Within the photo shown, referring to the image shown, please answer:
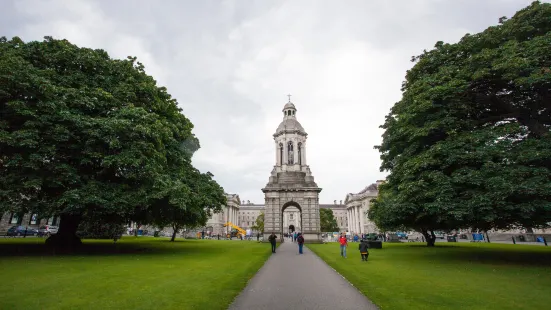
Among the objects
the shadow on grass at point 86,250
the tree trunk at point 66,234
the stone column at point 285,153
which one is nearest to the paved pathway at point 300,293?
the shadow on grass at point 86,250

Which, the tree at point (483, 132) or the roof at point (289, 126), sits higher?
the roof at point (289, 126)

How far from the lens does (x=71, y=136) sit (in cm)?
1845

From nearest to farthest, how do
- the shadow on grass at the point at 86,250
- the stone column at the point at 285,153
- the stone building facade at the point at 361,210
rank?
the shadow on grass at the point at 86,250
the stone column at the point at 285,153
the stone building facade at the point at 361,210

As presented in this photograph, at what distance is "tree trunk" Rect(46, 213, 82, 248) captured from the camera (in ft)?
72.2

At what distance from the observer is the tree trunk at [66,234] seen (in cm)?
2202

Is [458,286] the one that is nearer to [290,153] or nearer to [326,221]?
[290,153]

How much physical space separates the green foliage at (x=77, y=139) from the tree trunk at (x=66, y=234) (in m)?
0.15

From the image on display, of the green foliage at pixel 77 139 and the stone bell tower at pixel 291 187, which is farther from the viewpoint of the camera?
the stone bell tower at pixel 291 187

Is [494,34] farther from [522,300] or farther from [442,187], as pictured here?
[522,300]

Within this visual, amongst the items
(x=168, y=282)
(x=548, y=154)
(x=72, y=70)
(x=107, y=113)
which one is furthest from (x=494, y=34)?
(x=72, y=70)

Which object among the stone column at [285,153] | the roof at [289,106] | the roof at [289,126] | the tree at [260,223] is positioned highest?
the roof at [289,106]

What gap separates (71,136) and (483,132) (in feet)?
76.7

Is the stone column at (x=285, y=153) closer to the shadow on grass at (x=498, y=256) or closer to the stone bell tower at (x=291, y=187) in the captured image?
the stone bell tower at (x=291, y=187)

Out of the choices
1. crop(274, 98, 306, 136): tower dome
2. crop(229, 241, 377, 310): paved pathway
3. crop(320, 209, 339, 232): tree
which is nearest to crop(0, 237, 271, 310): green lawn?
crop(229, 241, 377, 310): paved pathway
